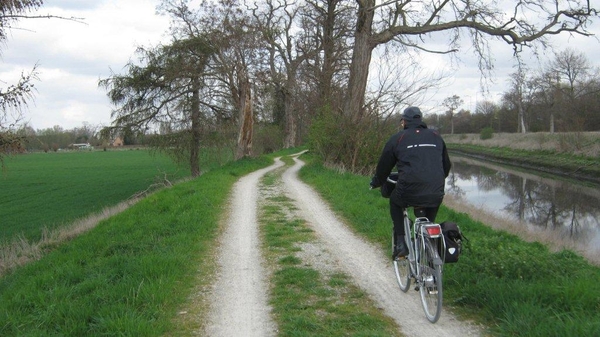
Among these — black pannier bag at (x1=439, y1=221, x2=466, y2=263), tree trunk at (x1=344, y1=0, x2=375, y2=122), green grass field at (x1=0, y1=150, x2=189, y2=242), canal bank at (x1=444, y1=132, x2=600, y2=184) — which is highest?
tree trunk at (x1=344, y1=0, x2=375, y2=122)

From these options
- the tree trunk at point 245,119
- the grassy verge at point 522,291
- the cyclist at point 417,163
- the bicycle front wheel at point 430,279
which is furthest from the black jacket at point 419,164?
the tree trunk at point 245,119

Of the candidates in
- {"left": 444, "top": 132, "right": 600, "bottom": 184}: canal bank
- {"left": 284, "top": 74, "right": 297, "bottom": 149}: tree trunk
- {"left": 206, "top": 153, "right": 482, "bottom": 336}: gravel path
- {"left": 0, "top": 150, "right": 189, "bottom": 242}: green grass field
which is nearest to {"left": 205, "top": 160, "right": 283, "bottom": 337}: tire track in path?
{"left": 206, "top": 153, "right": 482, "bottom": 336}: gravel path

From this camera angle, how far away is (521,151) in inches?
1618

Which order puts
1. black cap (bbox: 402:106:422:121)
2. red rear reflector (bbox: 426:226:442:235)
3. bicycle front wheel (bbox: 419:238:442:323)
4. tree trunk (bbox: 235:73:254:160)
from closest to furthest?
bicycle front wheel (bbox: 419:238:442:323)
red rear reflector (bbox: 426:226:442:235)
black cap (bbox: 402:106:422:121)
tree trunk (bbox: 235:73:254:160)

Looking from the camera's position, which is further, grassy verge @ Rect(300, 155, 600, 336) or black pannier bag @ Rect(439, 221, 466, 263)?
black pannier bag @ Rect(439, 221, 466, 263)

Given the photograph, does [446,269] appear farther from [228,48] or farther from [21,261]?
[228,48]

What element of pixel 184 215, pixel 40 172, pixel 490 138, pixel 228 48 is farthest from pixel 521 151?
pixel 40 172

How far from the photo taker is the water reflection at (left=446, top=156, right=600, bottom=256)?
1529 cm

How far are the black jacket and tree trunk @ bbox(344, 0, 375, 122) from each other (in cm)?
1304

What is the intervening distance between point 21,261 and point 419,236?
27.4ft

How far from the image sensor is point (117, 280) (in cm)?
584

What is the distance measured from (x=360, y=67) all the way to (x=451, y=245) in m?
14.6

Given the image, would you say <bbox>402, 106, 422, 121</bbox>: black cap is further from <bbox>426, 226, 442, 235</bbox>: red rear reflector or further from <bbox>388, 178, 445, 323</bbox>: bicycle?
<bbox>426, 226, 442, 235</bbox>: red rear reflector

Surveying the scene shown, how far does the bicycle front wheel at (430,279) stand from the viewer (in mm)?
4227
